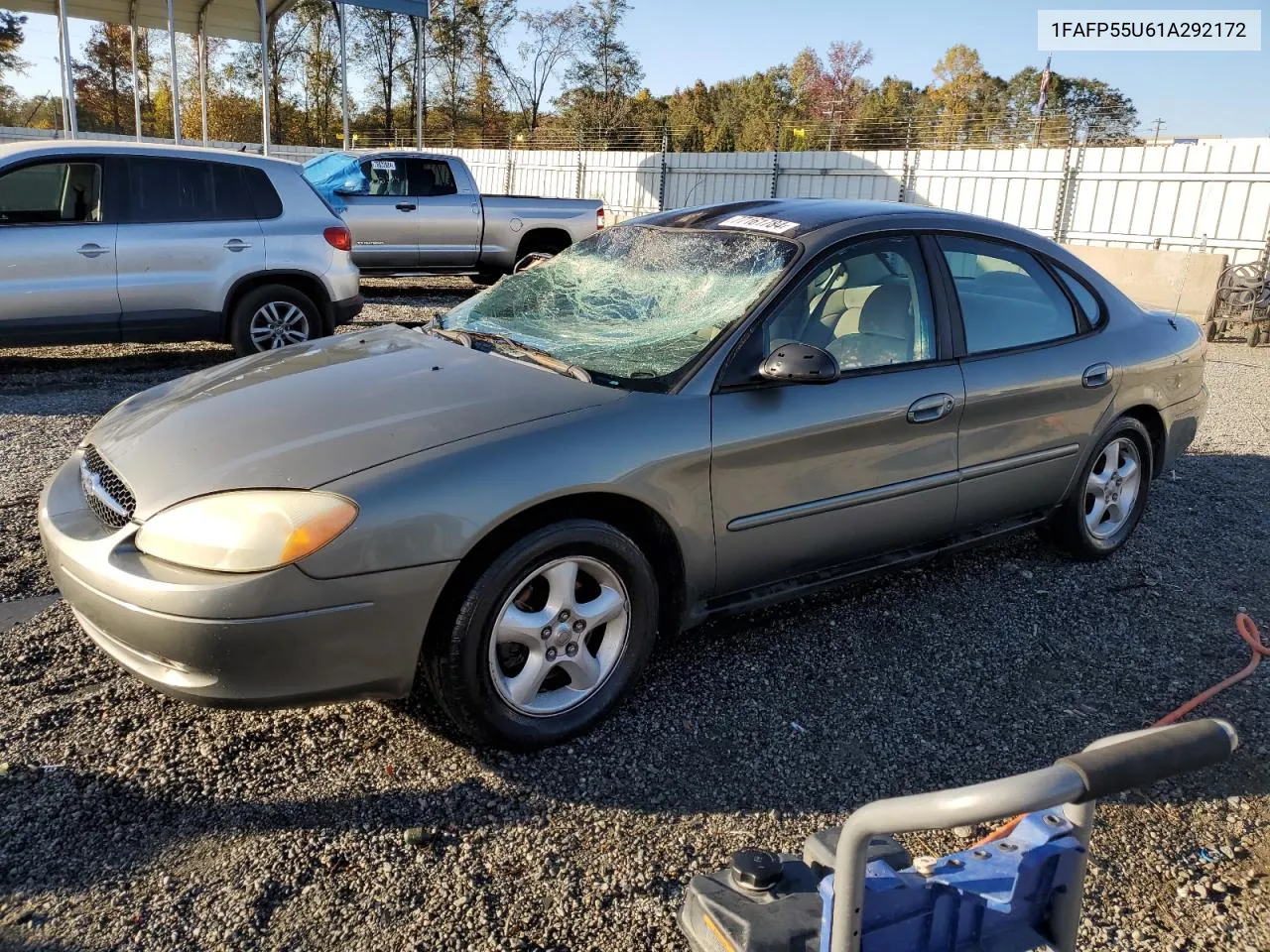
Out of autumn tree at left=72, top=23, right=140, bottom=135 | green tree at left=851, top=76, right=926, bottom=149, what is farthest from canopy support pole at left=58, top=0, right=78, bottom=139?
autumn tree at left=72, top=23, right=140, bottom=135

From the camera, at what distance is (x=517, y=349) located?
11.5ft

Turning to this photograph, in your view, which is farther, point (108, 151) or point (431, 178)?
point (431, 178)

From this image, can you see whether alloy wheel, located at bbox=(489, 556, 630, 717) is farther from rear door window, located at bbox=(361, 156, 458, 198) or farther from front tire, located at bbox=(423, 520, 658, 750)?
rear door window, located at bbox=(361, 156, 458, 198)

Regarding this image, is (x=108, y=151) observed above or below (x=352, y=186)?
above

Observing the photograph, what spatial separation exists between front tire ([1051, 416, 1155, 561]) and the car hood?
252 cm

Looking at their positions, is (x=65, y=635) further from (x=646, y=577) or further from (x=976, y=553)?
(x=976, y=553)

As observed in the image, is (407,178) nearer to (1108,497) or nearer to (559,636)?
(1108,497)

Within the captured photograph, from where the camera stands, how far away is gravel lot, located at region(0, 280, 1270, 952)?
2.31m

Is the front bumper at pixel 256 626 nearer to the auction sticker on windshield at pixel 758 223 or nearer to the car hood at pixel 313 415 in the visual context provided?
the car hood at pixel 313 415

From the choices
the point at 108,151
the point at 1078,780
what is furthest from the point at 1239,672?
the point at 108,151

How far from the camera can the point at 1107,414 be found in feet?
14.4

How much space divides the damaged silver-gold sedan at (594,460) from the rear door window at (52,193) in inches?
173

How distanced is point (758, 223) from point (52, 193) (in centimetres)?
576

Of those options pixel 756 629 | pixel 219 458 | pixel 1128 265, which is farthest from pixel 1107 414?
pixel 1128 265
